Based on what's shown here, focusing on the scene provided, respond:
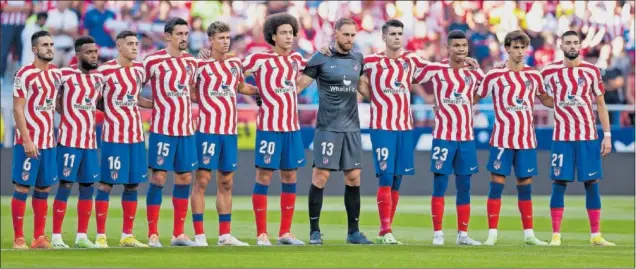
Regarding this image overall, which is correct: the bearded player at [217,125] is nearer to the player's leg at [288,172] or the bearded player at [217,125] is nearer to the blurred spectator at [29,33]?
the player's leg at [288,172]

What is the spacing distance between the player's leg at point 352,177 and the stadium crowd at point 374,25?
8.89 meters

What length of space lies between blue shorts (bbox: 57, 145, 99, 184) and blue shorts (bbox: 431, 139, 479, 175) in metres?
3.23

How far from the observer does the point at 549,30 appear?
86.0ft

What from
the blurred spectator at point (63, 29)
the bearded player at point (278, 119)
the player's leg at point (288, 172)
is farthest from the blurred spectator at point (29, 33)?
the player's leg at point (288, 172)

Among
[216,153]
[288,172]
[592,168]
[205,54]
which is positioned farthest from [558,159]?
[205,54]

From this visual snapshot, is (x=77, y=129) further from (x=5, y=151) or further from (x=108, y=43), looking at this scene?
(x=108, y=43)

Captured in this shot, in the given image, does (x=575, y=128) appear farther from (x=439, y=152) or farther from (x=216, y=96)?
(x=216, y=96)

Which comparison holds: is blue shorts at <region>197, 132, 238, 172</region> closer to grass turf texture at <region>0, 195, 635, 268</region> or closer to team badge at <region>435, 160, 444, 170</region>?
grass turf texture at <region>0, 195, 635, 268</region>

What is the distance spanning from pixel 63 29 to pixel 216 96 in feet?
34.2

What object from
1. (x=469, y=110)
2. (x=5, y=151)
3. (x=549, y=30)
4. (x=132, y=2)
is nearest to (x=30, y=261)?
(x=469, y=110)

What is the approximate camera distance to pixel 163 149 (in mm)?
13469

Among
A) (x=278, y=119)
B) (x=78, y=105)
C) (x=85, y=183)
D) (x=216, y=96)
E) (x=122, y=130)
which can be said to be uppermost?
(x=216, y=96)

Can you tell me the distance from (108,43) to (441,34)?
232 inches

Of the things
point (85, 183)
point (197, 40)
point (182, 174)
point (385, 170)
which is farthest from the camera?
point (197, 40)
